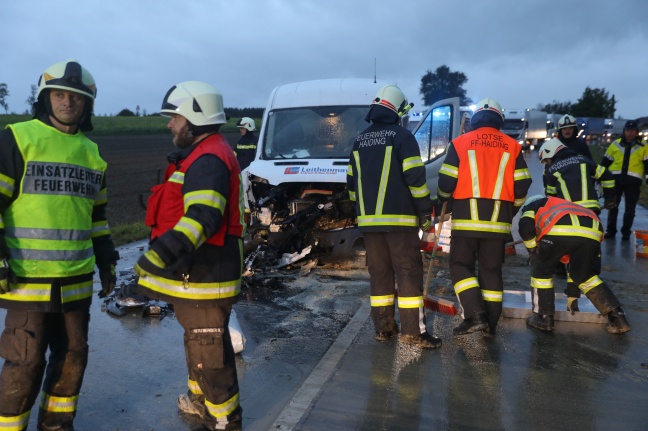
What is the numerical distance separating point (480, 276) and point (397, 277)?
0.83 metres

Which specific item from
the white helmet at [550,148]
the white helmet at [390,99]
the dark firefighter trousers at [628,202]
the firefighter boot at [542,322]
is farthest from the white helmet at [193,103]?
the dark firefighter trousers at [628,202]

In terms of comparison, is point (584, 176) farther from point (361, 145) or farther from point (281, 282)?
point (281, 282)

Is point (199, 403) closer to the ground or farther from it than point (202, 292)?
closer to the ground

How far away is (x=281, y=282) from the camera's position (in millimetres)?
8406

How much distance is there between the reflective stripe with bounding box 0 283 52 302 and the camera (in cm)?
358

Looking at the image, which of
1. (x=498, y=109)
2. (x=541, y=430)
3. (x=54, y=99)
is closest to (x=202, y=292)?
(x=54, y=99)

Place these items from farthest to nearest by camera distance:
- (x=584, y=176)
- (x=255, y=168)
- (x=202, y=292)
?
(x=255, y=168) < (x=584, y=176) < (x=202, y=292)

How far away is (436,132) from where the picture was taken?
968 centimetres

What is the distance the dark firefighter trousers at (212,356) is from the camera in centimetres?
372

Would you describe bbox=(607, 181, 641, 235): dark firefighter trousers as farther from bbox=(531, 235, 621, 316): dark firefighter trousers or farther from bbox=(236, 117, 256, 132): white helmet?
bbox=(236, 117, 256, 132): white helmet

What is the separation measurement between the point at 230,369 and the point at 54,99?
5.90 feet

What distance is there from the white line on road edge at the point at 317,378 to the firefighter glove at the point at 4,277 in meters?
1.67

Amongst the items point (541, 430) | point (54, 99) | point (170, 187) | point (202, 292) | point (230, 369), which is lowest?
point (541, 430)

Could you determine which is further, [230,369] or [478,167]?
[478,167]
